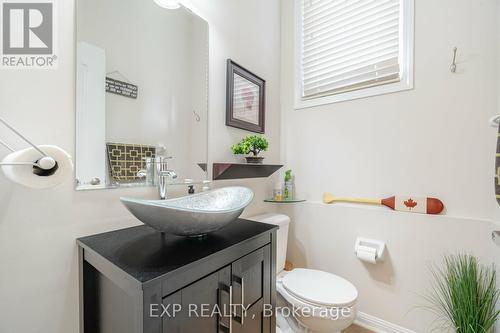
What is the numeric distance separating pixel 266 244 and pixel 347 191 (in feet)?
3.03

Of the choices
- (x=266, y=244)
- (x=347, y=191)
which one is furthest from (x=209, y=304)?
(x=347, y=191)

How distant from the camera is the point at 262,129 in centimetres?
179

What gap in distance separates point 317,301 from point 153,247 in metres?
0.91

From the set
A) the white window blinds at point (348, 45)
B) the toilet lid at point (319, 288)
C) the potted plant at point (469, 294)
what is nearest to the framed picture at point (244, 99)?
the white window blinds at point (348, 45)

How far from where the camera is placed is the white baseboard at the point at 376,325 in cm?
143

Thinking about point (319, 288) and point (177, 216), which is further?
point (319, 288)

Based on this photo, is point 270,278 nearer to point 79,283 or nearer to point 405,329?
point 79,283

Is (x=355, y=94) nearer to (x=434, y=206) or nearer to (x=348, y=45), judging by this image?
(x=348, y=45)

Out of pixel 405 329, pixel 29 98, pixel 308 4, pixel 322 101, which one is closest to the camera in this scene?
pixel 29 98

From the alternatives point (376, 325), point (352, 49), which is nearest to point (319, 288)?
point (376, 325)

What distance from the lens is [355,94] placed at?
1.61 meters

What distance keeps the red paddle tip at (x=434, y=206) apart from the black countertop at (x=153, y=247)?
3.50 ft

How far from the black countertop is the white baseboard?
1.19 meters

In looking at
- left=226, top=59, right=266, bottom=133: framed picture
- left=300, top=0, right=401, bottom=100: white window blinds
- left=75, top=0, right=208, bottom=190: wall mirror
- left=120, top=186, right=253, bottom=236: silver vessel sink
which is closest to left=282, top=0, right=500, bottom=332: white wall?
left=300, top=0, right=401, bottom=100: white window blinds
